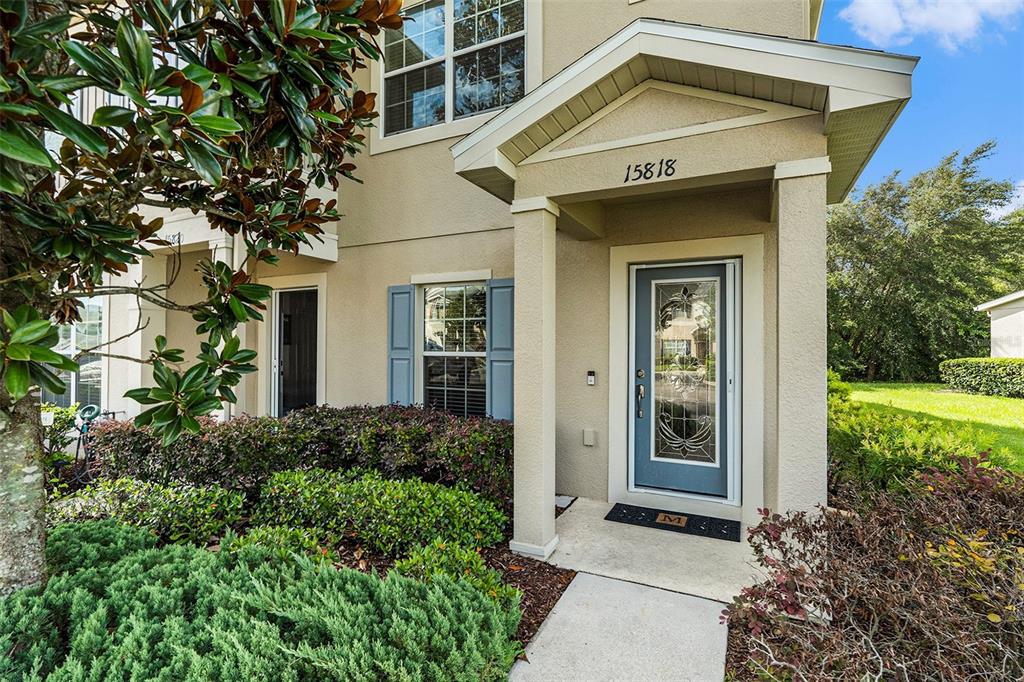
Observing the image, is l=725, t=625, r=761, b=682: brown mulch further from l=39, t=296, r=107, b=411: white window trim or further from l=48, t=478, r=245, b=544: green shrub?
l=39, t=296, r=107, b=411: white window trim

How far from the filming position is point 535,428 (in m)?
3.92

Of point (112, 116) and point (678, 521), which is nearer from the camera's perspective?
point (112, 116)

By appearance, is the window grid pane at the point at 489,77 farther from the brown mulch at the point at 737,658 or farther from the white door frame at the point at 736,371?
the brown mulch at the point at 737,658

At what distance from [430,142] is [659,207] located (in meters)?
3.05

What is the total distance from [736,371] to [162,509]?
5182 millimetres

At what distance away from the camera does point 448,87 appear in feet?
19.7

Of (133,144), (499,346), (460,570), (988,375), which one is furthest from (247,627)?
(988,375)

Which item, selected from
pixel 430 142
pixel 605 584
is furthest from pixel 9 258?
pixel 430 142

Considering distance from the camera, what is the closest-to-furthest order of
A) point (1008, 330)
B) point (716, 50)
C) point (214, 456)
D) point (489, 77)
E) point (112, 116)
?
point (112, 116), point (716, 50), point (214, 456), point (489, 77), point (1008, 330)

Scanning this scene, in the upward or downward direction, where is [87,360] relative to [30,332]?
downward

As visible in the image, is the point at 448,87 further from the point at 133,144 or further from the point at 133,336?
the point at 133,336

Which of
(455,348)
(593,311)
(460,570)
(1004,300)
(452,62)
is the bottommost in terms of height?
(460,570)

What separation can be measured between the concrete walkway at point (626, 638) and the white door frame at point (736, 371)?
1611mm

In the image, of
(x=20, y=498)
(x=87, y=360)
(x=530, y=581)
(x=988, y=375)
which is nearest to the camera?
(x=20, y=498)
